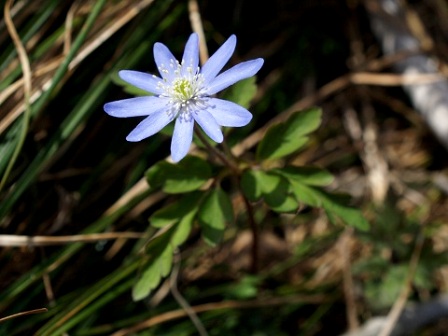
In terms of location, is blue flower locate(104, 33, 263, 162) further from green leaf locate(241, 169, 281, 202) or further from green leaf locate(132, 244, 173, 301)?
green leaf locate(132, 244, 173, 301)

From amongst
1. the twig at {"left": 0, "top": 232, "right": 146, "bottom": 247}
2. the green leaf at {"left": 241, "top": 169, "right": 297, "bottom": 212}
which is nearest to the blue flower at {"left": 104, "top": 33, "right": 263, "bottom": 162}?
the green leaf at {"left": 241, "top": 169, "right": 297, "bottom": 212}

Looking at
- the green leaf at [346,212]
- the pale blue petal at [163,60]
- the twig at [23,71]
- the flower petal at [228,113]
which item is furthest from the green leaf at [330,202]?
the twig at [23,71]

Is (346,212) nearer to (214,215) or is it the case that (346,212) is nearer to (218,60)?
(214,215)

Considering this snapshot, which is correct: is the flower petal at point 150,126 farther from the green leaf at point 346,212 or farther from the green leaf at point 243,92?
the green leaf at point 346,212

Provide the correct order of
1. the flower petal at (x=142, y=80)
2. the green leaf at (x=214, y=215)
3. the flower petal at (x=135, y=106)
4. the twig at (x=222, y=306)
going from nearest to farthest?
1. the flower petal at (x=135, y=106)
2. the flower petal at (x=142, y=80)
3. the green leaf at (x=214, y=215)
4. the twig at (x=222, y=306)

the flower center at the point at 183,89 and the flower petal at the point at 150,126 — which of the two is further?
the flower center at the point at 183,89

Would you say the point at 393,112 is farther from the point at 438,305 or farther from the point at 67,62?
the point at 67,62

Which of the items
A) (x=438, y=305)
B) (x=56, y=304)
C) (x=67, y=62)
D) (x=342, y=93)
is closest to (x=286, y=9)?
(x=342, y=93)
